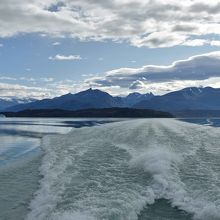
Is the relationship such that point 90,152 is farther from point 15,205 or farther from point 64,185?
point 15,205

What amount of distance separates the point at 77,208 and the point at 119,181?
12.8ft

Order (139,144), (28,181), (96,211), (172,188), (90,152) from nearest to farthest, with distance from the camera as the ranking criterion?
(96,211) → (172,188) → (28,181) → (90,152) → (139,144)

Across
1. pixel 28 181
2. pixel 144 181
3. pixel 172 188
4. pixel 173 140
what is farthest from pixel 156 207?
pixel 173 140

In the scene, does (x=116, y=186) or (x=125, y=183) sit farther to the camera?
(x=125, y=183)

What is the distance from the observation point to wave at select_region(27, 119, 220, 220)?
1318 centimetres

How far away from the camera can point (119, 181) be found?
55.7ft

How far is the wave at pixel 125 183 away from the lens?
43.2ft

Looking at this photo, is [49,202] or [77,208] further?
[49,202]

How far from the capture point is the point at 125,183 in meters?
16.6

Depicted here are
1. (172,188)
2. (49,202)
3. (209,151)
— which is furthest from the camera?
(209,151)

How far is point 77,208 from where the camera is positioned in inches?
527

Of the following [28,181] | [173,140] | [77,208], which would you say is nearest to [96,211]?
[77,208]

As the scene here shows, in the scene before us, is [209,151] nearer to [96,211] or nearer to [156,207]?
[156,207]

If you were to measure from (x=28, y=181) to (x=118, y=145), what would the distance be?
1024 centimetres
